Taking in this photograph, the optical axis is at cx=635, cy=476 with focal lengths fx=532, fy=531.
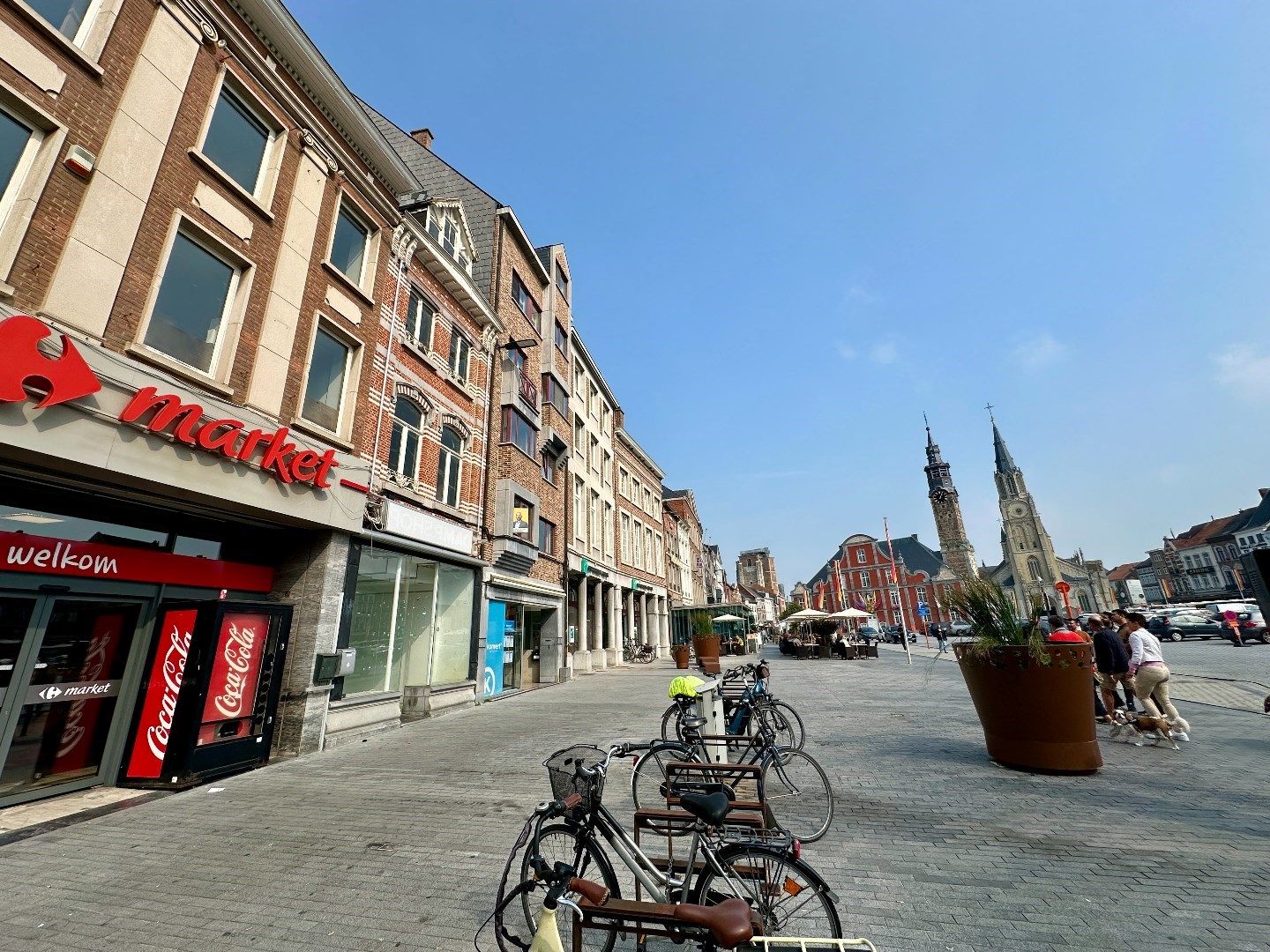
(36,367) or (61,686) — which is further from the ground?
(36,367)

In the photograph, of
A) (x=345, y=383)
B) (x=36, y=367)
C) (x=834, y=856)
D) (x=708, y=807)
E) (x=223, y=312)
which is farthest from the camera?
(x=345, y=383)

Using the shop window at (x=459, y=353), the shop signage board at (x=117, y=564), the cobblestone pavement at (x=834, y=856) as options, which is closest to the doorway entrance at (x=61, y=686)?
the shop signage board at (x=117, y=564)

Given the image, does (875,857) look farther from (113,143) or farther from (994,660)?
(113,143)

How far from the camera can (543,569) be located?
18547 millimetres

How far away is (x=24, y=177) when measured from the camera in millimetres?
5941

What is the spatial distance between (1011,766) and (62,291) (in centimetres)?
1241

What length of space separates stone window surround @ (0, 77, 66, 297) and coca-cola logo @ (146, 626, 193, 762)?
174 inches

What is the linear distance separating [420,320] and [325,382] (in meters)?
3.91

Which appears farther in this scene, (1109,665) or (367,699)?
(367,699)

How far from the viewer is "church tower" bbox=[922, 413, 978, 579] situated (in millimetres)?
90000

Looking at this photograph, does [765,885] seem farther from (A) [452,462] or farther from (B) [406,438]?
(A) [452,462]

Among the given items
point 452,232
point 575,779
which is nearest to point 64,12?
point 452,232

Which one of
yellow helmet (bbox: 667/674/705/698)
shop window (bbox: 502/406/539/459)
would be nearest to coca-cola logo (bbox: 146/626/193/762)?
yellow helmet (bbox: 667/674/705/698)

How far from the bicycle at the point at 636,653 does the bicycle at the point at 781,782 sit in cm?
2226
